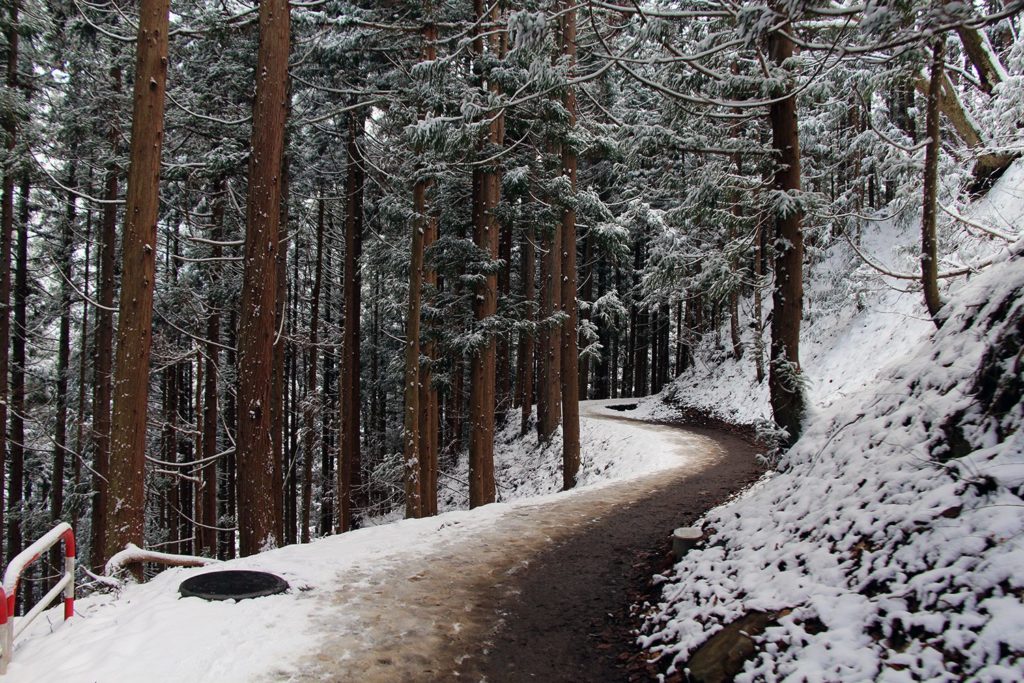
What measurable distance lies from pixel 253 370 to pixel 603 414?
18.9 meters

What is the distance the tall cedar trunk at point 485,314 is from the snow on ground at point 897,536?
5499 millimetres

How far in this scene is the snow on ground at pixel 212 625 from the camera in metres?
3.83

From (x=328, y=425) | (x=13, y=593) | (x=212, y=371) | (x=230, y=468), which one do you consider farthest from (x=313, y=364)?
(x=13, y=593)

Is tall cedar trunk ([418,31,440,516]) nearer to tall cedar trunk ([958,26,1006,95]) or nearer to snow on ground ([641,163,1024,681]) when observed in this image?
snow on ground ([641,163,1024,681])

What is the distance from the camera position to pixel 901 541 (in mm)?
3590

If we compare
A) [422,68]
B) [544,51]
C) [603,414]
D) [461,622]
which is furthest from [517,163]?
[603,414]

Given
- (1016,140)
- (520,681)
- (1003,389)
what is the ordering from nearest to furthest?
(1003,389)
(520,681)
(1016,140)

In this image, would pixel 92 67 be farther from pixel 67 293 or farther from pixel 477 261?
pixel 477 261

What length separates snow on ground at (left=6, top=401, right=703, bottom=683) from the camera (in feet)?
12.6

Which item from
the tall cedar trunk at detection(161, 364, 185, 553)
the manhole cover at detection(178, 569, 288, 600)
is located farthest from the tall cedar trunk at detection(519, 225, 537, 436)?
the manhole cover at detection(178, 569, 288, 600)

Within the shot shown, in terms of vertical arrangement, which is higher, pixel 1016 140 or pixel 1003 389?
pixel 1016 140

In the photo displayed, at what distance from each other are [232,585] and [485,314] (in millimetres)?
6487

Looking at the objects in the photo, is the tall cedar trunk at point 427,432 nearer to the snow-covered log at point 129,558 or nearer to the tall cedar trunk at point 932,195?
→ the snow-covered log at point 129,558

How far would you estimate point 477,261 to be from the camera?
1053 centimetres
